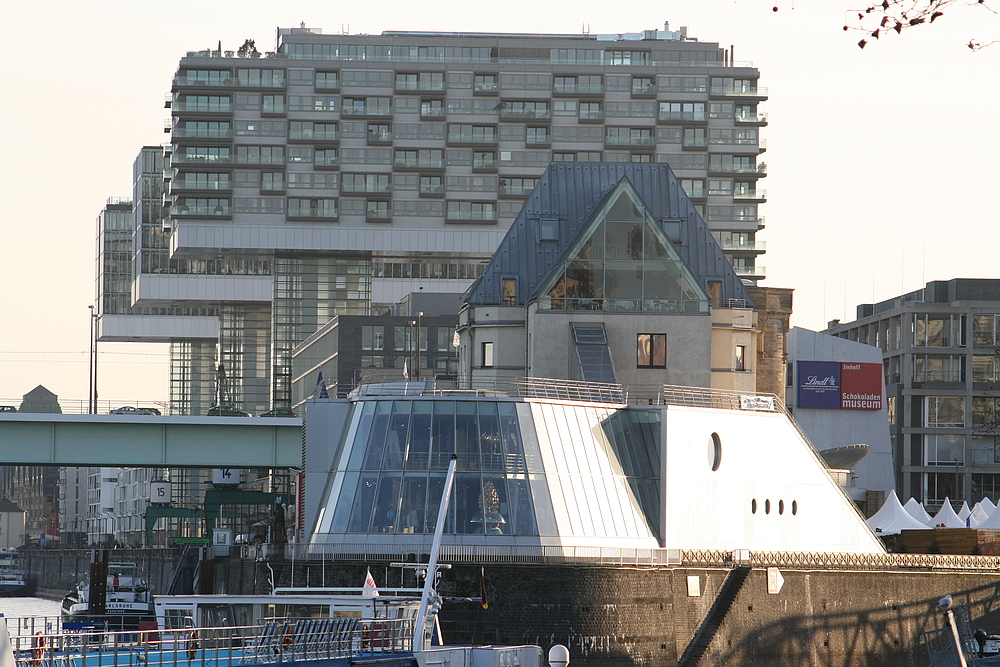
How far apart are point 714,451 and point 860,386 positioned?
215 ft

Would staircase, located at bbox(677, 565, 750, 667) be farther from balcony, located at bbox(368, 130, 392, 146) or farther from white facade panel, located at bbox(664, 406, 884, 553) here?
balcony, located at bbox(368, 130, 392, 146)

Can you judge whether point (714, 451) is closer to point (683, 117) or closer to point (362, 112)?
point (362, 112)

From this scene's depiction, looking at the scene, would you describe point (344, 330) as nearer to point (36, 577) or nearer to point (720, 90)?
point (720, 90)

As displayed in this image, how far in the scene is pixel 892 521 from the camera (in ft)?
275

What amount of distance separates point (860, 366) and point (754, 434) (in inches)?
2506

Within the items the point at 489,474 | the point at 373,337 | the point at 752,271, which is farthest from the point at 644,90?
the point at 489,474

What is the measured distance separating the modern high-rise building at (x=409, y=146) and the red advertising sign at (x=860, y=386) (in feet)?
130

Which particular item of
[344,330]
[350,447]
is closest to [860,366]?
[344,330]

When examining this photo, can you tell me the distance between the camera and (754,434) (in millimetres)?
64250

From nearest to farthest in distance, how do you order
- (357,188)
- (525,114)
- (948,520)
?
(948,520), (357,188), (525,114)

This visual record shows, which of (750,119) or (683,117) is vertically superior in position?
(683,117)

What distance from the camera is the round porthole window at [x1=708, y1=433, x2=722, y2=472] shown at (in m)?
62.3

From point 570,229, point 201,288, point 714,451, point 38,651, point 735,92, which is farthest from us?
point 201,288

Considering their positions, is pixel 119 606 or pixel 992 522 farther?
pixel 119 606
